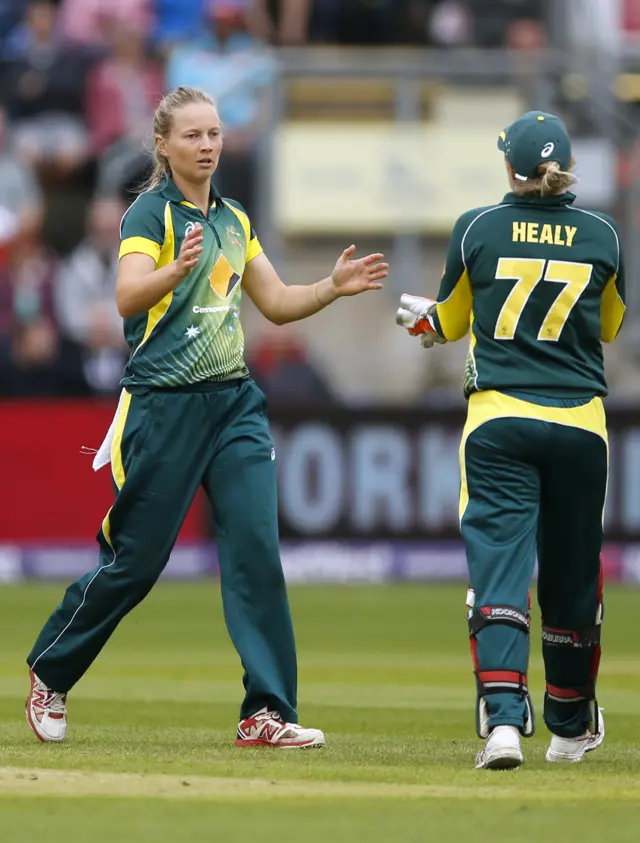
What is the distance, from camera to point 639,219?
16703 millimetres

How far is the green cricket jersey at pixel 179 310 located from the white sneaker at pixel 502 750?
1.56 m

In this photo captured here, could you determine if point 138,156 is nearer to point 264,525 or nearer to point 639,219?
point 639,219

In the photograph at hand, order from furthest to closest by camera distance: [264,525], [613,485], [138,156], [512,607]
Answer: [138,156], [613,485], [264,525], [512,607]

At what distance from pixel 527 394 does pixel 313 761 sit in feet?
4.32

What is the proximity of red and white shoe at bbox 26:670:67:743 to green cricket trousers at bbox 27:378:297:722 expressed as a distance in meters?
0.10

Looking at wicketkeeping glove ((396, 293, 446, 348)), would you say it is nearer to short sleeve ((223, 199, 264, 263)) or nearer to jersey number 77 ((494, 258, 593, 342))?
jersey number 77 ((494, 258, 593, 342))

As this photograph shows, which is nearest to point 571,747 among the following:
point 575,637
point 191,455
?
point 575,637

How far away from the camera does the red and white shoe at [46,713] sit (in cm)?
639

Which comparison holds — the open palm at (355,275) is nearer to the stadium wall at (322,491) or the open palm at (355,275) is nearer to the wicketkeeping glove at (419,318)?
the wicketkeeping glove at (419,318)

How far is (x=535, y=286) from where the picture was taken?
18.8ft

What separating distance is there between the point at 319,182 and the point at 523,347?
11.3 meters

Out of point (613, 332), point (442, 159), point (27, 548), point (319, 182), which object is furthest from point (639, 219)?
point (613, 332)

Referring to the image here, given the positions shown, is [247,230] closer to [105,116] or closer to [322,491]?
[322,491]

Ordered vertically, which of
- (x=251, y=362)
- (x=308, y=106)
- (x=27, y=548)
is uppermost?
(x=308, y=106)
